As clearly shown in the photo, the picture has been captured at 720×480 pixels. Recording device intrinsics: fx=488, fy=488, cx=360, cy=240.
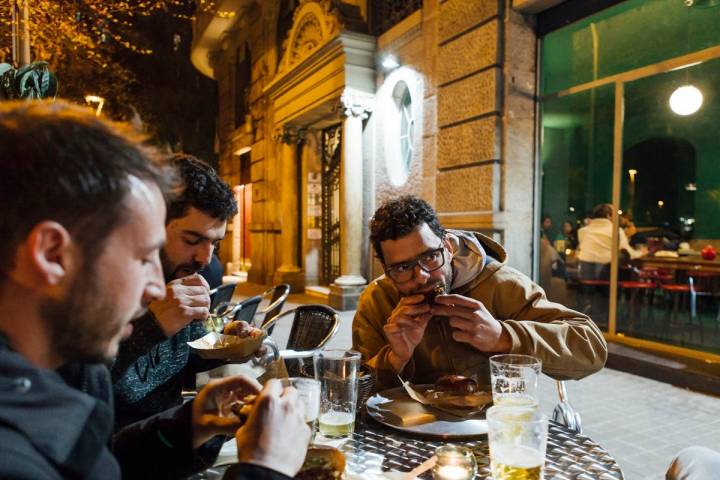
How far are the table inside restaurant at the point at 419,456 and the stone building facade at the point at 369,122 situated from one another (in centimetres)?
470

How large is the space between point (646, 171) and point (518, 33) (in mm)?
3784

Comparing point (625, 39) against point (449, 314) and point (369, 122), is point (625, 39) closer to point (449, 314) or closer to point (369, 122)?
point (369, 122)

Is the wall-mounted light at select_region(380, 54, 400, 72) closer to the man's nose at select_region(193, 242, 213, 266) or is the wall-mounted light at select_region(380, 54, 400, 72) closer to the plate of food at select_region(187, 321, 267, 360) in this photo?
the man's nose at select_region(193, 242, 213, 266)

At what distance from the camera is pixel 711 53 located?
469cm

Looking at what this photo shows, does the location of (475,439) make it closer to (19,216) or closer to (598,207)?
(19,216)

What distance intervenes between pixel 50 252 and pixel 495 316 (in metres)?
1.96

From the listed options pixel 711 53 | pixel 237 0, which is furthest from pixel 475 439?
pixel 237 0

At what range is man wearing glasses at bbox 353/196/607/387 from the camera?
190cm

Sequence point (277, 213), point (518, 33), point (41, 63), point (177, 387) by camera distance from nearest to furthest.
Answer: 1. point (177, 387)
2. point (41, 63)
3. point (518, 33)
4. point (277, 213)

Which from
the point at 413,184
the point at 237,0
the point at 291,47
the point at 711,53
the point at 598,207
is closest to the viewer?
the point at 711,53

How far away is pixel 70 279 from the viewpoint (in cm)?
78

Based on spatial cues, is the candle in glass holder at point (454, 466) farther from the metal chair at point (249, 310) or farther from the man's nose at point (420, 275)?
the metal chair at point (249, 310)

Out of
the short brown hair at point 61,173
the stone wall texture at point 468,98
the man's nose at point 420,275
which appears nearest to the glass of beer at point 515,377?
the man's nose at point 420,275

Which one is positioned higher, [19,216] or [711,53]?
[711,53]
